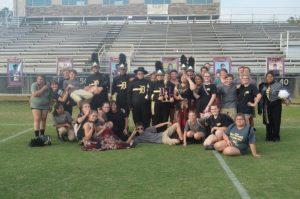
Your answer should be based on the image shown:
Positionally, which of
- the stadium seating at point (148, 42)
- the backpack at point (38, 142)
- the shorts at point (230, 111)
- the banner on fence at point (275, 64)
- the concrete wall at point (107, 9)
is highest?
the concrete wall at point (107, 9)

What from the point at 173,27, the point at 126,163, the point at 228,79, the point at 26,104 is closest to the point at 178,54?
the point at 173,27

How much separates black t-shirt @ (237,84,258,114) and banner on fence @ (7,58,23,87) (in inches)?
555

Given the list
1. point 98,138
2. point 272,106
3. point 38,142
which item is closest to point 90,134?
point 98,138

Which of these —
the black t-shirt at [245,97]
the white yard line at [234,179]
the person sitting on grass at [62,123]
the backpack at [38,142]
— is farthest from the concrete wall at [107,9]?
the white yard line at [234,179]

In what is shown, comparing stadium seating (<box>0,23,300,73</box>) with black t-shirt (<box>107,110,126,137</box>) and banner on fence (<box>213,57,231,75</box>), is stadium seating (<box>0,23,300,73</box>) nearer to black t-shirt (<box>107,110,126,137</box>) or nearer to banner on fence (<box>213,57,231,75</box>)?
banner on fence (<box>213,57,231,75</box>)

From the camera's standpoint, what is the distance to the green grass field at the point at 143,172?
5.91 m

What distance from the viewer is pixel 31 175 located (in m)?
6.93

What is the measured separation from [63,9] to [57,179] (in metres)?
40.2

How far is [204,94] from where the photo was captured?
1002 centimetres

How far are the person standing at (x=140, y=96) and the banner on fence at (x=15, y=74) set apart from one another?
12290 millimetres

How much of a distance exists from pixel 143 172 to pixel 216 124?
281cm

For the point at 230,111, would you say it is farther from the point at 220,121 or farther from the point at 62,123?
the point at 62,123

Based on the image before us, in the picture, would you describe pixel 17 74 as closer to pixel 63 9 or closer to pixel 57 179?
pixel 57 179

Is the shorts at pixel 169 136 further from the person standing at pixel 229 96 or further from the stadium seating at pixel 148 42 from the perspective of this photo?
the stadium seating at pixel 148 42
